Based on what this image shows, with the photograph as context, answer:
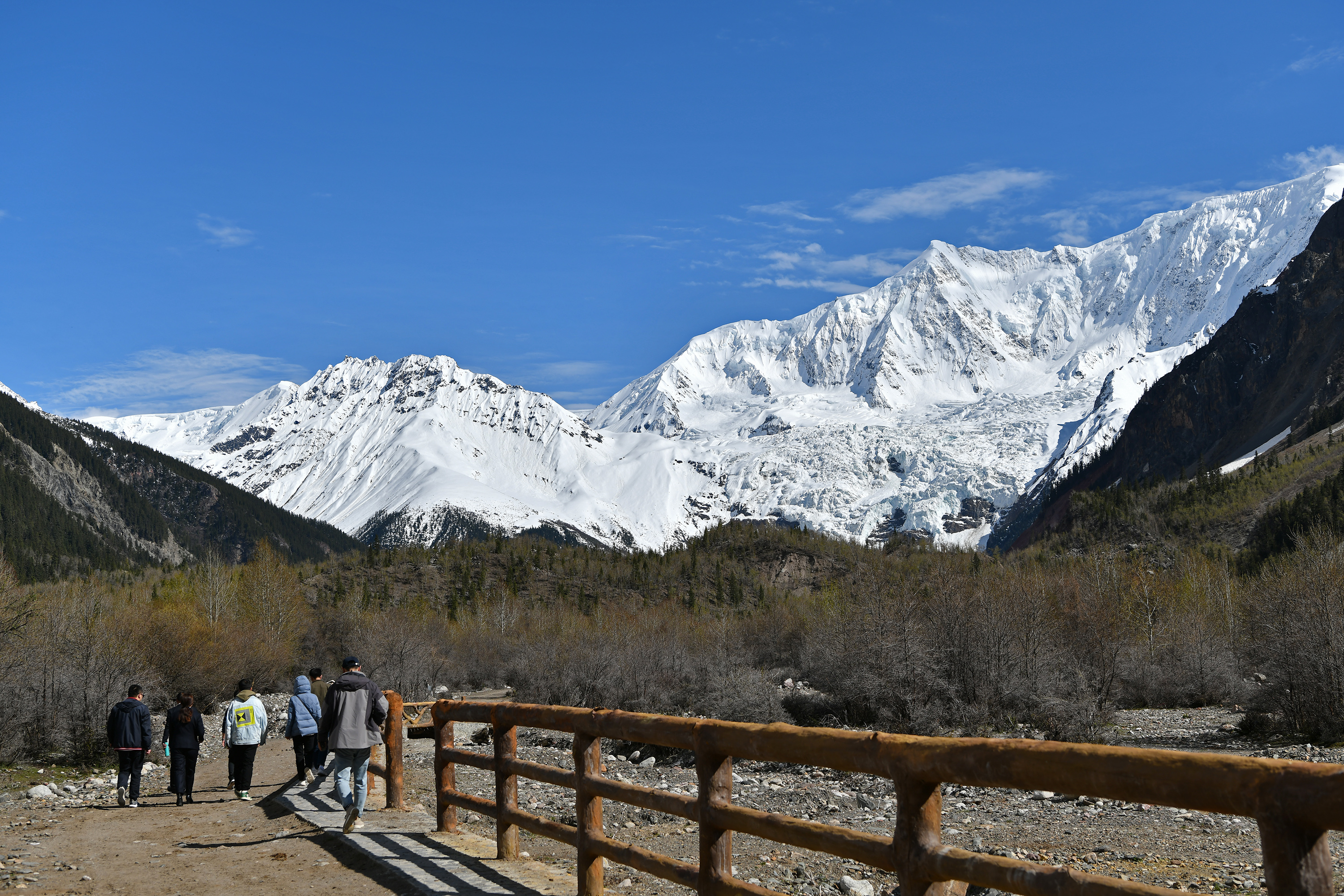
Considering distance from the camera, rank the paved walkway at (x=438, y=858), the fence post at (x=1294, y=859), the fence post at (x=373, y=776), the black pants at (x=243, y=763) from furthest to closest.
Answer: the black pants at (x=243, y=763) → the fence post at (x=373, y=776) → the paved walkway at (x=438, y=858) → the fence post at (x=1294, y=859)

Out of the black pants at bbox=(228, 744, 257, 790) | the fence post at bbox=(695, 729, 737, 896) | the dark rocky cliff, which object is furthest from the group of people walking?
the dark rocky cliff

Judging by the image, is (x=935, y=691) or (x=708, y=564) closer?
(x=935, y=691)

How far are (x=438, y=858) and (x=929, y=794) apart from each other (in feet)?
19.8

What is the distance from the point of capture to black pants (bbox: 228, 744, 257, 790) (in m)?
16.9

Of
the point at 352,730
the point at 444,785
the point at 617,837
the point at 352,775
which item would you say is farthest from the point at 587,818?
the point at 617,837

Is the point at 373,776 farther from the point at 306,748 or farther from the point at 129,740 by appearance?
the point at 129,740

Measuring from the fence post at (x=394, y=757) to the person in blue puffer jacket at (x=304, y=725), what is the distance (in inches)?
209

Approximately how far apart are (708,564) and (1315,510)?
65736 mm

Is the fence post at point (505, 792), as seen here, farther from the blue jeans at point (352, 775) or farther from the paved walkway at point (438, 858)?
the blue jeans at point (352, 775)

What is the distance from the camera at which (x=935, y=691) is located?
28750 mm

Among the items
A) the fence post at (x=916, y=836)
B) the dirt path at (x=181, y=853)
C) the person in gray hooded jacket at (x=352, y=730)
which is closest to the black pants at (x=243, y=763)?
the dirt path at (x=181, y=853)

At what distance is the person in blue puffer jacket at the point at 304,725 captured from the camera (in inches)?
704

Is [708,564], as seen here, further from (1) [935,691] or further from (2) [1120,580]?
(1) [935,691]

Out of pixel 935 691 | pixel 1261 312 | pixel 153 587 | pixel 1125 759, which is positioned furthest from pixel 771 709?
pixel 1261 312
